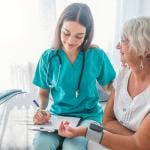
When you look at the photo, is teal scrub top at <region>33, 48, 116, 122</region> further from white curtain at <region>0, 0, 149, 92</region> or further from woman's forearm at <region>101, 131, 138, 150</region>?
white curtain at <region>0, 0, 149, 92</region>

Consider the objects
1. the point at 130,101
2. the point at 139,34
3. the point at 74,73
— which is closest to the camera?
the point at 139,34

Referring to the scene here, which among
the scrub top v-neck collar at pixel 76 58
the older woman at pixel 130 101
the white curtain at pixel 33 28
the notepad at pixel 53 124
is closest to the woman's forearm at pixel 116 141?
the older woman at pixel 130 101

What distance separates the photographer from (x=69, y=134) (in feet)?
4.21

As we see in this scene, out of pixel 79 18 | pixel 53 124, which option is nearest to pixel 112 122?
pixel 53 124

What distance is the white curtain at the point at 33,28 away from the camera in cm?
219

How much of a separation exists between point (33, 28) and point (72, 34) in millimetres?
836

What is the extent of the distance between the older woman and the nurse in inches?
10.0

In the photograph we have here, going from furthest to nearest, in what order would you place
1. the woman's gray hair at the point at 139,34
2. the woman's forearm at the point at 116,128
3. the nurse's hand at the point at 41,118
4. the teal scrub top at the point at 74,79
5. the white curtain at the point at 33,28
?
1. the white curtain at the point at 33,28
2. the teal scrub top at the point at 74,79
3. the nurse's hand at the point at 41,118
4. the woman's forearm at the point at 116,128
5. the woman's gray hair at the point at 139,34

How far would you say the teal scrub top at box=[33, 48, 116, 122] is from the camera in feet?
5.41

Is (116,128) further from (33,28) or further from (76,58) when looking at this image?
(33,28)

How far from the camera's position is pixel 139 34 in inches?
47.4

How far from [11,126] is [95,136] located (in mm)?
674

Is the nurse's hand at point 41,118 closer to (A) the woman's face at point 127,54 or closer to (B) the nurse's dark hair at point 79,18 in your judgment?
(B) the nurse's dark hair at point 79,18

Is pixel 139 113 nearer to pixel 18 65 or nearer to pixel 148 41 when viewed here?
pixel 148 41
